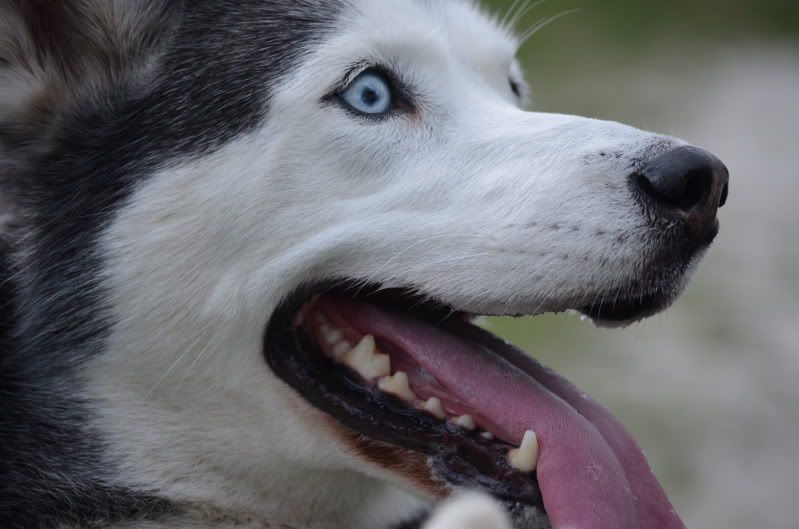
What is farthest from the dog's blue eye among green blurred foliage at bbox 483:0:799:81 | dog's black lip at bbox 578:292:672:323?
green blurred foliage at bbox 483:0:799:81

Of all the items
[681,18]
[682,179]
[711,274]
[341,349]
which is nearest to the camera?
[682,179]

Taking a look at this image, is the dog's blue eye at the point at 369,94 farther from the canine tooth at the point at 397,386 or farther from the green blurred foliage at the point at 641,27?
the green blurred foliage at the point at 641,27

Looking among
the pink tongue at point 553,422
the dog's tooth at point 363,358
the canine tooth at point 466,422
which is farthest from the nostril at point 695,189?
the dog's tooth at point 363,358

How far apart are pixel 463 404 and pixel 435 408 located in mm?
67

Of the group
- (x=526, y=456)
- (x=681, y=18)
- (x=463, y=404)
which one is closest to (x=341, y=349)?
(x=463, y=404)

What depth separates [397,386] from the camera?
237 centimetres

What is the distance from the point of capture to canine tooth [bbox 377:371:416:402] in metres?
2.37

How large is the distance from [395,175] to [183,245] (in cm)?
51

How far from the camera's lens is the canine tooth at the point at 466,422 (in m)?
2.32

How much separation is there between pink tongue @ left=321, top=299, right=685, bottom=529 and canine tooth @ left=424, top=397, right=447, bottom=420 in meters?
0.05

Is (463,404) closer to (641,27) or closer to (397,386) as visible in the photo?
(397,386)

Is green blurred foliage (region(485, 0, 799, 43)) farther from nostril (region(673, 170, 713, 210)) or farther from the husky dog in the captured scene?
nostril (region(673, 170, 713, 210))

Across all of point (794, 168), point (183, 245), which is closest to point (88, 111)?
point (183, 245)

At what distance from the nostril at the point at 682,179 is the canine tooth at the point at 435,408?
65 centimetres
